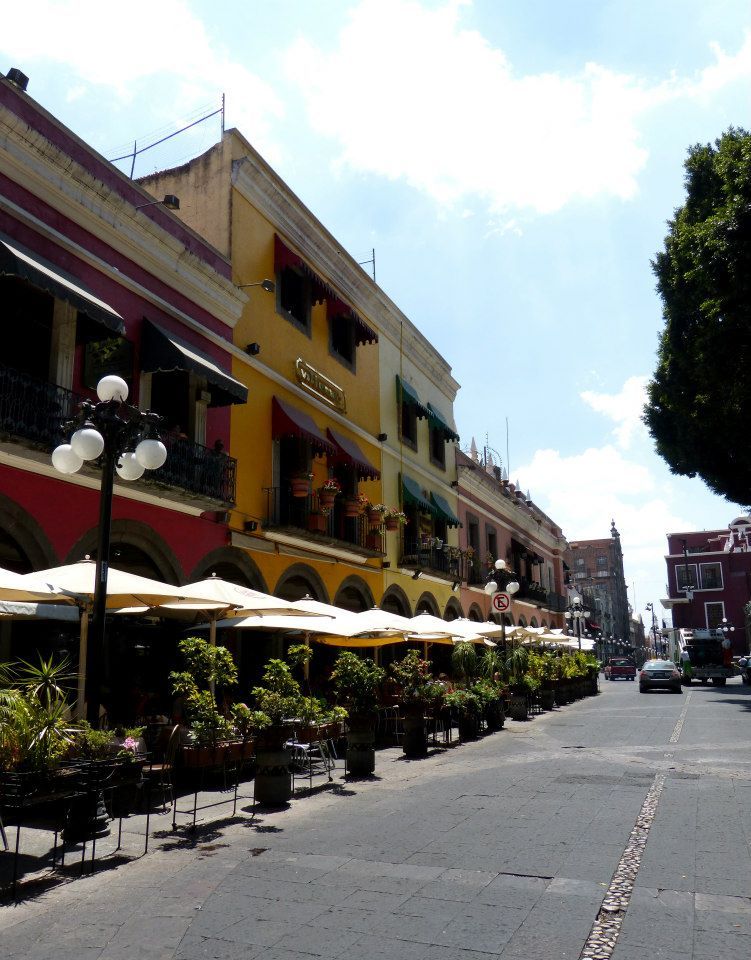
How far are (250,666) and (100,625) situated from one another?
9345 mm

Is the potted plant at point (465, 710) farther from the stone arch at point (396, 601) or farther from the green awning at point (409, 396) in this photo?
the green awning at point (409, 396)

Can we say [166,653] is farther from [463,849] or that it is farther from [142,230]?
[463,849]

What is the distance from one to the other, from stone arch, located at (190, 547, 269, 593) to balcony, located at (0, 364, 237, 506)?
4.03 feet

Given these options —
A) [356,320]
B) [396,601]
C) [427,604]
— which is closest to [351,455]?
[356,320]

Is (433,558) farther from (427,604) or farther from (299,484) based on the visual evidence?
(299,484)

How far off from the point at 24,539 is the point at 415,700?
6.96 metres

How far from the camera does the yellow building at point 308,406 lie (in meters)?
16.5


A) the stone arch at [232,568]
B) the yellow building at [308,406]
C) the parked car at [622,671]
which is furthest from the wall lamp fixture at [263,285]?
the parked car at [622,671]

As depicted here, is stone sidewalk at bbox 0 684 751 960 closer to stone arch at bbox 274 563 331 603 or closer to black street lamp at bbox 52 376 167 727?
black street lamp at bbox 52 376 167 727

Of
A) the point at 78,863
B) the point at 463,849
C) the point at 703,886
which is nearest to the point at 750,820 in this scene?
the point at 703,886

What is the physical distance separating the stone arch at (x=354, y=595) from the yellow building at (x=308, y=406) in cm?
5

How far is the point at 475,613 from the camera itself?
31.2 m

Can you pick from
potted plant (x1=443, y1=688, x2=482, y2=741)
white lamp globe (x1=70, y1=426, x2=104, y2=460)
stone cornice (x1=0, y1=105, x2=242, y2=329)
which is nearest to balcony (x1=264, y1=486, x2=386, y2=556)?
stone cornice (x1=0, y1=105, x2=242, y2=329)

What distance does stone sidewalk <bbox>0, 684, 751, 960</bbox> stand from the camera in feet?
15.2
